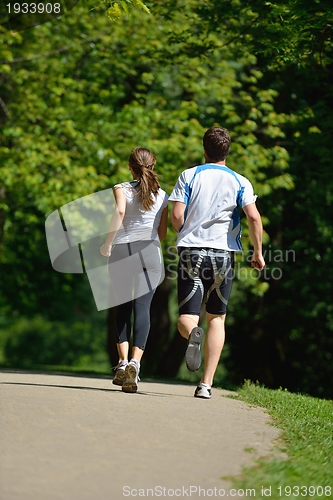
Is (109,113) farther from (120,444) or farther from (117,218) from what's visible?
(120,444)

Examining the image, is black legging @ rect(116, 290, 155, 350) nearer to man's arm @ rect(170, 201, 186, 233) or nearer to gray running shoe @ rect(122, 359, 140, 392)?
gray running shoe @ rect(122, 359, 140, 392)

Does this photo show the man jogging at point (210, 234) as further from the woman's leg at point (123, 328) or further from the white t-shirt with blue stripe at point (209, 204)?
the woman's leg at point (123, 328)

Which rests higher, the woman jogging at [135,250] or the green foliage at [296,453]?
the woman jogging at [135,250]

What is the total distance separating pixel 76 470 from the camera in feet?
13.3

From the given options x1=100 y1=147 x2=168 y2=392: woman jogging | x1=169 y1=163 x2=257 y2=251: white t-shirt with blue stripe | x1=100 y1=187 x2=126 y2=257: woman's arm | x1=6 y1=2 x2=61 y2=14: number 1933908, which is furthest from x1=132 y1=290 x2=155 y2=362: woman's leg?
x1=6 y1=2 x2=61 y2=14: number 1933908

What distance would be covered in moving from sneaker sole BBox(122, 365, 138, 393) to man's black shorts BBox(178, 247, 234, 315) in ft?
2.17

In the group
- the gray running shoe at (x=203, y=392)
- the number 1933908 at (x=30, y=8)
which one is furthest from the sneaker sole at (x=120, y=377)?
the number 1933908 at (x=30, y=8)

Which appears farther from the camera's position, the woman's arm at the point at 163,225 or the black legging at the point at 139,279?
the woman's arm at the point at 163,225

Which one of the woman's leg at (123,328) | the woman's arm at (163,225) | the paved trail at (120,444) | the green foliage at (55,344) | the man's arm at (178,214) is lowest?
the green foliage at (55,344)

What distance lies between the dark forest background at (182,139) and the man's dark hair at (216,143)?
623cm

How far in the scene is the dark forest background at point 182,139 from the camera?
52.6 feet

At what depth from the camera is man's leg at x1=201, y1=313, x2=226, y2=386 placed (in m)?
6.81

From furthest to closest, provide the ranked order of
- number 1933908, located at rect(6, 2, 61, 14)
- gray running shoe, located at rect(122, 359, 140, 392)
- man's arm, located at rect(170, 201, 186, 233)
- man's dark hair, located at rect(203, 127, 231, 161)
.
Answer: number 1933908, located at rect(6, 2, 61, 14) < gray running shoe, located at rect(122, 359, 140, 392) < man's dark hair, located at rect(203, 127, 231, 161) < man's arm, located at rect(170, 201, 186, 233)

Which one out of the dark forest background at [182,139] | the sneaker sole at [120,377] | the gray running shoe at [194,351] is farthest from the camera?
the dark forest background at [182,139]
